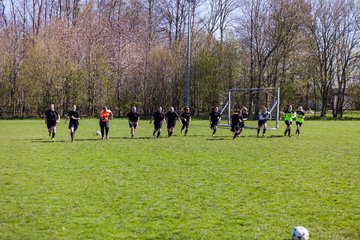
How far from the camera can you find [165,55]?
46125 millimetres

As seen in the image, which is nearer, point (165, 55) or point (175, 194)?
point (175, 194)

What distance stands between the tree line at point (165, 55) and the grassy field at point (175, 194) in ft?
93.3

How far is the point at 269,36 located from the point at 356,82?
529 inches

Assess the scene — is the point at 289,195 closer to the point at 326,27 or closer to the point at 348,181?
the point at 348,181

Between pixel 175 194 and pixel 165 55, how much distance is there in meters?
38.9

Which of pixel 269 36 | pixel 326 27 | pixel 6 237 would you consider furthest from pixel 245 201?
pixel 326 27

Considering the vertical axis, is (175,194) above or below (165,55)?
below

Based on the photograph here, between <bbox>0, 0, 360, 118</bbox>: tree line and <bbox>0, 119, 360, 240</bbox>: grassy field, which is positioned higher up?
<bbox>0, 0, 360, 118</bbox>: tree line

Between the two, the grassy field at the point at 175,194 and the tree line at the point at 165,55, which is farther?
the tree line at the point at 165,55

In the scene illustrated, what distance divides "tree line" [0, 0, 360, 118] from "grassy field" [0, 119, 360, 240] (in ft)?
93.3

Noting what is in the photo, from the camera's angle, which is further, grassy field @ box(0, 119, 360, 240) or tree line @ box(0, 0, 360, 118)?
tree line @ box(0, 0, 360, 118)

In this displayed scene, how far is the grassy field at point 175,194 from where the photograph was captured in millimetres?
6070

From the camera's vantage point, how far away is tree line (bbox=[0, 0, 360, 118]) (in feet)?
137

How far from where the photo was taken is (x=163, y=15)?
166 ft
